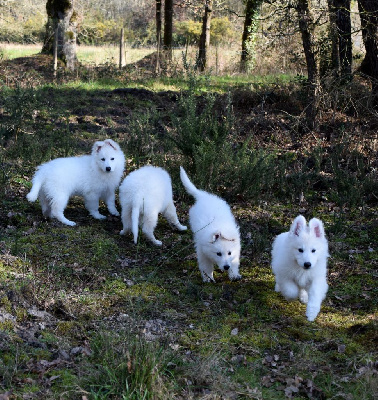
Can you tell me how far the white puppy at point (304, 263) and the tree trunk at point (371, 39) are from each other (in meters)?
6.74

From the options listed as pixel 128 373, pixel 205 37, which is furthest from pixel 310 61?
pixel 205 37

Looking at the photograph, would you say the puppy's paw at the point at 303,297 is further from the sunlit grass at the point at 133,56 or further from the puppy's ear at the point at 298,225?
the sunlit grass at the point at 133,56

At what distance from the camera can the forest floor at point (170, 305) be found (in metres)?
3.73

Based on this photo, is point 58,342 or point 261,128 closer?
point 58,342

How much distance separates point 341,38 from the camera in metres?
12.1

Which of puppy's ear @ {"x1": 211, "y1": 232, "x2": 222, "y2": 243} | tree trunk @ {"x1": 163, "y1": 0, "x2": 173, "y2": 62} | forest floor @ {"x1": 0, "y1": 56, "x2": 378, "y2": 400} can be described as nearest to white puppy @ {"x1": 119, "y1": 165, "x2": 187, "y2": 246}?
forest floor @ {"x1": 0, "y1": 56, "x2": 378, "y2": 400}

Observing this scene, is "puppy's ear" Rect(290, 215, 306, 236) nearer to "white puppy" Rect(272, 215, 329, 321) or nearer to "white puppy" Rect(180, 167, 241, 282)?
"white puppy" Rect(272, 215, 329, 321)

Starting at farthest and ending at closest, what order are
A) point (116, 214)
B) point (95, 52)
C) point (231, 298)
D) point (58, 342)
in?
point (95, 52) < point (116, 214) < point (231, 298) < point (58, 342)

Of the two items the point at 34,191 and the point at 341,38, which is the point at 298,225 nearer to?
the point at 34,191

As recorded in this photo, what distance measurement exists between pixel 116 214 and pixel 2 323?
3643 millimetres

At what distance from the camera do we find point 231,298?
564 centimetres


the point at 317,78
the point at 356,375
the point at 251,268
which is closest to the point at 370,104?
the point at 317,78

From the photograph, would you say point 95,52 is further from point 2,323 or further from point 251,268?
point 2,323

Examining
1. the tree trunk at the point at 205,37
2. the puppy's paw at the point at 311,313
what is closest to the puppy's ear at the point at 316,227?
the puppy's paw at the point at 311,313
